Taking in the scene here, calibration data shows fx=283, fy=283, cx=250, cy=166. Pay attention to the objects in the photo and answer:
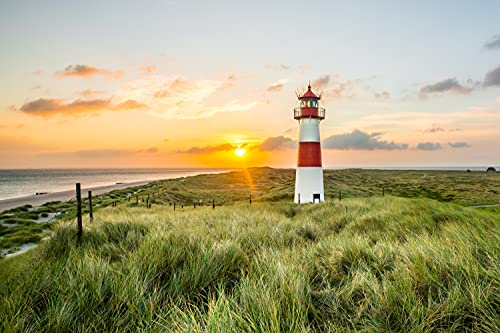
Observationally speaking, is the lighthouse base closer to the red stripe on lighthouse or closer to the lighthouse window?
the red stripe on lighthouse

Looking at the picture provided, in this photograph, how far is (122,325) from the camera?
2453 mm

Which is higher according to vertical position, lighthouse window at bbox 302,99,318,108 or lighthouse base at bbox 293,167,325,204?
lighthouse window at bbox 302,99,318,108

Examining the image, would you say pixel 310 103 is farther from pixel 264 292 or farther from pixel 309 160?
pixel 264 292

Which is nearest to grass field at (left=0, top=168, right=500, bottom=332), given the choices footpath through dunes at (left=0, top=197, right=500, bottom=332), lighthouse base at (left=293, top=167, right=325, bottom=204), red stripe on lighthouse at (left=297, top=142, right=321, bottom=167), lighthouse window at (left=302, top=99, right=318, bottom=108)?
footpath through dunes at (left=0, top=197, right=500, bottom=332)

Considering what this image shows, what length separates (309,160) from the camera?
19.3m

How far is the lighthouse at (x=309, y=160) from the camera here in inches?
754

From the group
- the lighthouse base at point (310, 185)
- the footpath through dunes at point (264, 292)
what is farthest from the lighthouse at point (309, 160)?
the footpath through dunes at point (264, 292)

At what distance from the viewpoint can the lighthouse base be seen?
753 inches

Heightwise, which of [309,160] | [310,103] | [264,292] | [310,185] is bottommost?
[310,185]

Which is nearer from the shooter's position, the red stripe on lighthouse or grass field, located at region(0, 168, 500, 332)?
grass field, located at region(0, 168, 500, 332)

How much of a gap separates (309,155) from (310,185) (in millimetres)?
2040

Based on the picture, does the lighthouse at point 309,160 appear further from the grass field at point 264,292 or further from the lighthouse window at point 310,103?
the grass field at point 264,292

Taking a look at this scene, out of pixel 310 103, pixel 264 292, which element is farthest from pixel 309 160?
pixel 264 292

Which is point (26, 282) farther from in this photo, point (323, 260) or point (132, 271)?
point (323, 260)
